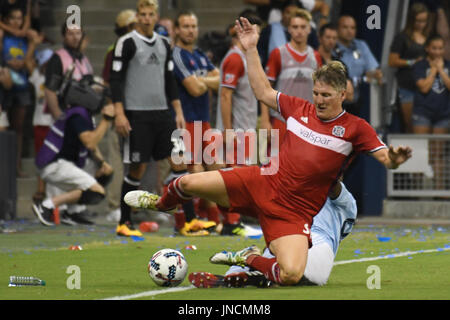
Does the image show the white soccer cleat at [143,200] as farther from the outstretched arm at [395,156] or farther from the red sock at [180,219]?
the red sock at [180,219]

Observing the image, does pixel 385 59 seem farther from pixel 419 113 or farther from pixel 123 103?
pixel 123 103

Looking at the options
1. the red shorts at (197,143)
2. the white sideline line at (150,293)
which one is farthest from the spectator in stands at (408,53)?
the white sideline line at (150,293)

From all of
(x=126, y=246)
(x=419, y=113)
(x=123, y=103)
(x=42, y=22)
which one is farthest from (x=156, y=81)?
(x=42, y=22)

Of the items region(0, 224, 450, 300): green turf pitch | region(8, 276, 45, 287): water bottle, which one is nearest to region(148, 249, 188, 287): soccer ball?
region(0, 224, 450, 300): green turf pitch

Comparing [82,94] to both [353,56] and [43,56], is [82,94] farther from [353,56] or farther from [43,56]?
[353,56]

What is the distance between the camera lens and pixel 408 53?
1575 centimetres

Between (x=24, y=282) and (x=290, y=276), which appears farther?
(x=24, y=282)

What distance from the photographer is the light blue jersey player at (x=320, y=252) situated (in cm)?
819

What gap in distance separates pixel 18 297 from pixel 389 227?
23.9 feet

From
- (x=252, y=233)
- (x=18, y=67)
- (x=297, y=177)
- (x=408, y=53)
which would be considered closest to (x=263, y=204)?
(x=297, y=177)

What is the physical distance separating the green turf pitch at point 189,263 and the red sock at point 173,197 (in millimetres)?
576

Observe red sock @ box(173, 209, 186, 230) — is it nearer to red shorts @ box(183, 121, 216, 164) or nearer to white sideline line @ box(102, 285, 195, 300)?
red shorts @ box(183, 121, 216, 164)

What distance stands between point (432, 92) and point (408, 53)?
67 cm

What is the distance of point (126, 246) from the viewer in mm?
11445
